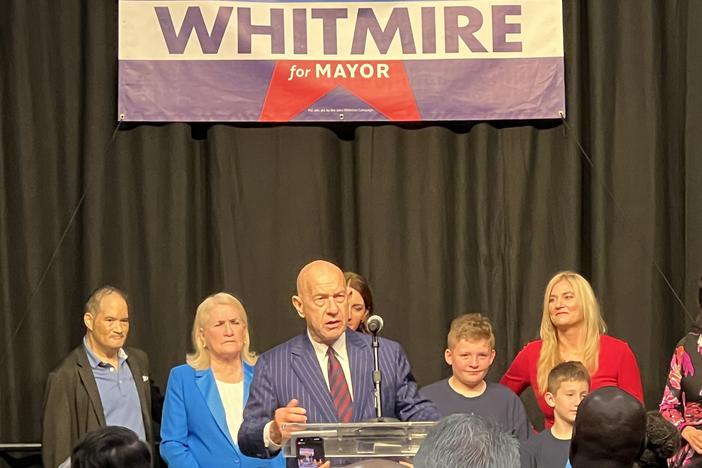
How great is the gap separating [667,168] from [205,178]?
236 cm

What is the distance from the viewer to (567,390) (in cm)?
411

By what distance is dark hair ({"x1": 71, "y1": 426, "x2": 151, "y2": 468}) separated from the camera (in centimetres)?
228

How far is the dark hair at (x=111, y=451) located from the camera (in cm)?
228

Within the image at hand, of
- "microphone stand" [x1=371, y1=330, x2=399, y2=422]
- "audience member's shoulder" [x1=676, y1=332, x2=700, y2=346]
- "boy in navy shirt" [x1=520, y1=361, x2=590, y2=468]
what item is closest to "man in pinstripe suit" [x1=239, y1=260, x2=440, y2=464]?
"microphone stand" [x1=371, y1=330, x2=399, y2=422]

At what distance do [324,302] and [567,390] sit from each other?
1028mm

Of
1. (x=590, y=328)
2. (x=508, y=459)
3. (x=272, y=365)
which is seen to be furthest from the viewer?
(x=590, y=328)

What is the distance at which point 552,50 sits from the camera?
5.50 meters

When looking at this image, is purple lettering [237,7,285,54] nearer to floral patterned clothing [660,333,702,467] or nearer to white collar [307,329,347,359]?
white collar [307,329,347,359]

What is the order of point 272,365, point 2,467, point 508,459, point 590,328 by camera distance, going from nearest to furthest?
point 508,459, point 272,365, point 590,328, point 2,467

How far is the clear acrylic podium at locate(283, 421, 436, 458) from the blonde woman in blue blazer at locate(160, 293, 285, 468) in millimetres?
1628

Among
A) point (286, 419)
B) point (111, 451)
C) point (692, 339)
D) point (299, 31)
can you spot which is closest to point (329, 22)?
point (299, 31)

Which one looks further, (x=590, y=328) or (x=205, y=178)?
(x=205, y=178)

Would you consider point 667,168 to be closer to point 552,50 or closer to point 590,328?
point 552,50

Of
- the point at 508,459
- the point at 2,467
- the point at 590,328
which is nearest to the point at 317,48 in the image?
the point at 590,328
